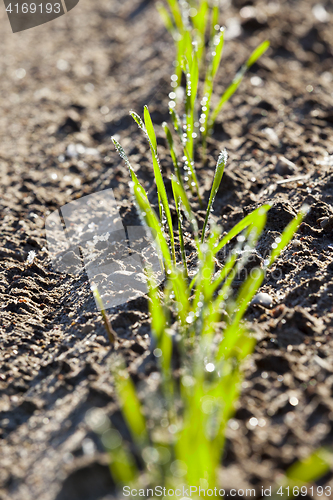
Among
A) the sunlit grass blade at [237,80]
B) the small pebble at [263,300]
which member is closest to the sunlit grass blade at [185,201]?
the small pebble at [263,300]

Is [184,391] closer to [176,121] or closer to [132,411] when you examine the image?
[132,411]

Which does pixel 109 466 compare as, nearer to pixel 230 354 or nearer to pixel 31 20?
pixel 230 354

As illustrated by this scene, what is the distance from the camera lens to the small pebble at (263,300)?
1.09 meters

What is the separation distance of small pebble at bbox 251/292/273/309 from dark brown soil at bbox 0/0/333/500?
0.02 m

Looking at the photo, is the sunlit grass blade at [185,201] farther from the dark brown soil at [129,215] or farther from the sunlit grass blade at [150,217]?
the dark brown soil at [129,215]

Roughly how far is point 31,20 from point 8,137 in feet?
6.46

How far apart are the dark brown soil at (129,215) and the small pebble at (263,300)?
0.02 meters

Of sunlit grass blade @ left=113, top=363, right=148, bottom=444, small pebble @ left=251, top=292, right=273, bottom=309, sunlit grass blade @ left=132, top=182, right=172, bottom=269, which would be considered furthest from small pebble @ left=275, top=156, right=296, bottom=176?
sunlit grass blade @ left=113, top=363, right=148, bottom=444

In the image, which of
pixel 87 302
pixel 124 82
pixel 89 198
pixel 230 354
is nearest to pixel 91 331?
pixel 87 302

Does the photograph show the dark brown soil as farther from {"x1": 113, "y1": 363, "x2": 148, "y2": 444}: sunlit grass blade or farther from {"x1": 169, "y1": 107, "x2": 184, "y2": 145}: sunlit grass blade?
{"x1": 169, "y1": 107, "x2": 184, "y2": 145}: sunlit grass blade

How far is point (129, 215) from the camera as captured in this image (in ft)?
5.02

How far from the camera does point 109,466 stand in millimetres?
770

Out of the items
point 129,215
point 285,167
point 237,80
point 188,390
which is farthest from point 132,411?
point 237,80

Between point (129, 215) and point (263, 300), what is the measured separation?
651 millimetres
